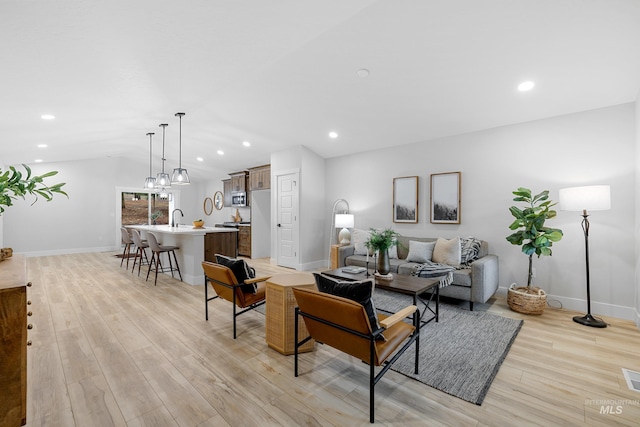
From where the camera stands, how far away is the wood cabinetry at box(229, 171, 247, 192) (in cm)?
835

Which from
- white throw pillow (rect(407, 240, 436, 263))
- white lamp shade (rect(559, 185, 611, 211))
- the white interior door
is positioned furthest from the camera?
the white interior door

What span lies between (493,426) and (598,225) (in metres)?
3.27

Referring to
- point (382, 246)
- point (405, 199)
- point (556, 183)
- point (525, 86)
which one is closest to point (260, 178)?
point (405, 199)

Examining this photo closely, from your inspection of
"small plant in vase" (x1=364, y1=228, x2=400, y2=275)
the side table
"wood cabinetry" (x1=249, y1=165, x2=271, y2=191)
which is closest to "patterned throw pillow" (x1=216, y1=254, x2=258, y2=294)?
the side table

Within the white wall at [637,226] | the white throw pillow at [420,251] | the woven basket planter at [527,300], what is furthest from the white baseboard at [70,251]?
the white wall at [637,226]

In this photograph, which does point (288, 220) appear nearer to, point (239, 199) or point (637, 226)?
point (239, 199)

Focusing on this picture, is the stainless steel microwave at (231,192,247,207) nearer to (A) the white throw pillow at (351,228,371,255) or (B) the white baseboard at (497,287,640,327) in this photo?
(A) the white throw pillow at (351,228,371,255)

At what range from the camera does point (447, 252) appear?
4281mm

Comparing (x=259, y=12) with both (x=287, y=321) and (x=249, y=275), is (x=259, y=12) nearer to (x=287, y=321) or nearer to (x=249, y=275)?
(x=249, y=275)

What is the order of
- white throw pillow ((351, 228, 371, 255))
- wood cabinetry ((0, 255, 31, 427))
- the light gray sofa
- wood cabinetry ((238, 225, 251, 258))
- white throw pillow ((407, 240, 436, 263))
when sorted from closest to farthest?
wood cabinetry ((0, 255, 31, 427))
the light gray sofa
white throw pillow ((407, 240, 436, 263))
white throw pillow ((351, 228, 371, 255))
wood cabinetry ((238, 225, 251, 258))

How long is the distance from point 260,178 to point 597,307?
682 cm

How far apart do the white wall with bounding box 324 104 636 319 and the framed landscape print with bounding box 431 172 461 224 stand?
10 cm

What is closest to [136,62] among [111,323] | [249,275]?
[249,275]

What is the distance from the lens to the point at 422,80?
3.45 meters
